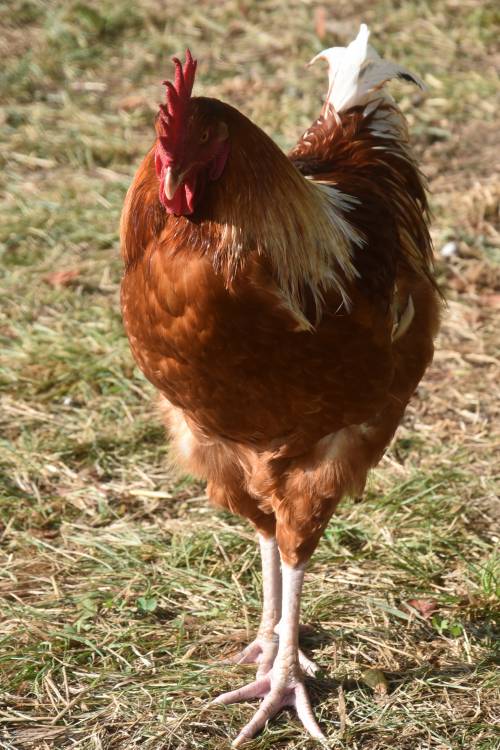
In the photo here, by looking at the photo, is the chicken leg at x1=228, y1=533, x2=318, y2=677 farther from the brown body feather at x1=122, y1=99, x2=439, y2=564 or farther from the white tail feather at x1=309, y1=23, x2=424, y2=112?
the white tail feather at x1=309, y1=23, x2=424, y2=112

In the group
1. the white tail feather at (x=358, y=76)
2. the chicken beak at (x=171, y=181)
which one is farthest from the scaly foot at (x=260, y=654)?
the white tail feather at (x=358, y=76)

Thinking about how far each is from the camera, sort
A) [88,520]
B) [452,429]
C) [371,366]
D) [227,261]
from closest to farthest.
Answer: [227,261] → [371,366] → [88,520] → [452,429]

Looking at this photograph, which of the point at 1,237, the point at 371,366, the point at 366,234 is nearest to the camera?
the point at 371,366

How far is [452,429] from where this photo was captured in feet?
17.3

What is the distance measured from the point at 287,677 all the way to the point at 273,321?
1447 millimetres

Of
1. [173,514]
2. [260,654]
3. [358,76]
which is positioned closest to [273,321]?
[260,654]

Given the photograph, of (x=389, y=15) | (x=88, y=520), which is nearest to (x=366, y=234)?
(x=88, y=520)

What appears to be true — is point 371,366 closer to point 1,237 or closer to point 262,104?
point 1,237

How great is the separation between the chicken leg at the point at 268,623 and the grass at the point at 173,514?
3.0 inches

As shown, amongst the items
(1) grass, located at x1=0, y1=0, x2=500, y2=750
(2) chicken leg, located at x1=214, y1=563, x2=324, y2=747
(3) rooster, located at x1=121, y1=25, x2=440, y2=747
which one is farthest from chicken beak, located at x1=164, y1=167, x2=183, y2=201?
(1) grass, located at x1=0, y1=0, x2=500, y2=750

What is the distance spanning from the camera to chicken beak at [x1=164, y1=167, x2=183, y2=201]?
2.94 metres

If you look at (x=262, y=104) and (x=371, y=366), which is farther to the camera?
(x=262, y=104)

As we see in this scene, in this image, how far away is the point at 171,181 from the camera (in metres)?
2.94

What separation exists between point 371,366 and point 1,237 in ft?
13.2
